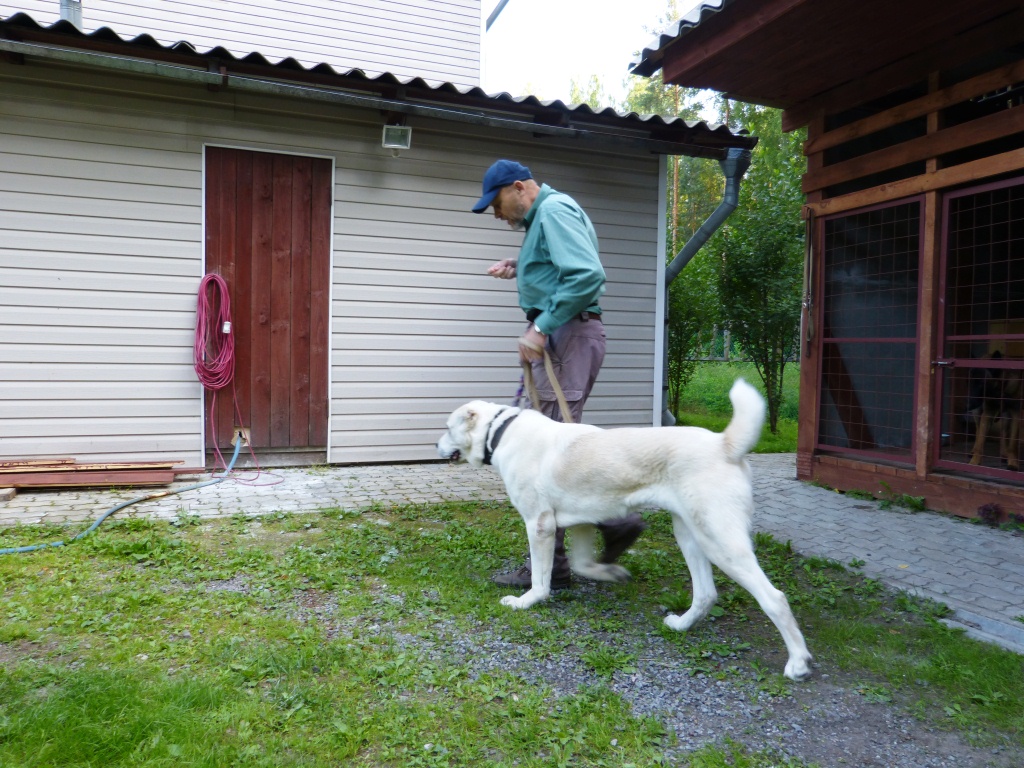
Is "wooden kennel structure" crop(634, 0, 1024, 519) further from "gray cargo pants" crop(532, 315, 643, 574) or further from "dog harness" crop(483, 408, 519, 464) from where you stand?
"dog harness" crop(483, 408, 519, 464)

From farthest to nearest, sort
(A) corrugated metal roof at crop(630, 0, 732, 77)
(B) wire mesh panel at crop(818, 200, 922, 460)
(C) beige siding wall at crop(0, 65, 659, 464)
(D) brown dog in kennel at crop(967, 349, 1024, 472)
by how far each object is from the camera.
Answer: (B) wire mesh panel at crop(818, 200, 922, 460) < (C) beige siding wall at crop(0, 65, 659, 464) < (D) brown dog in kennel at crop(967, 349, 1024, 472) < (A) corrugated metal roof at crop(630, 0, 732, 77)

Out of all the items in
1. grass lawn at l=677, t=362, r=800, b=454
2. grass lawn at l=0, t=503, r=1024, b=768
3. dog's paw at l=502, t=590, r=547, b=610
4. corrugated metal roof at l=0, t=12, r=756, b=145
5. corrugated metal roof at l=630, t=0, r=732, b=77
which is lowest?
grass lawn at l=0, t=503, r=1024, b=768

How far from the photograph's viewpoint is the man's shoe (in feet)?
10.8

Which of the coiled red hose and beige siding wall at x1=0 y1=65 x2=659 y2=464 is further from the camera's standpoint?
the coiled red hose

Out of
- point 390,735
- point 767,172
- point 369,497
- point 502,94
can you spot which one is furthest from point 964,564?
point 767,172

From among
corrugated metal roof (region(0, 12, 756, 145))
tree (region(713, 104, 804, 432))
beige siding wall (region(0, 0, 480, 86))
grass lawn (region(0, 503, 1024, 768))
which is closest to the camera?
grass lawn (region(0, 503, 1024, 768))

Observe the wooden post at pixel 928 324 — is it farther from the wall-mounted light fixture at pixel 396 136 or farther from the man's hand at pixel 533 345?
the wall-mounted light fixture at pixel 396 136

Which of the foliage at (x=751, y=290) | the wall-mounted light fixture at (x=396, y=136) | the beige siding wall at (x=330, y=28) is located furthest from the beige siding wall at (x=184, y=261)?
the foliage at (x=751, y=290)

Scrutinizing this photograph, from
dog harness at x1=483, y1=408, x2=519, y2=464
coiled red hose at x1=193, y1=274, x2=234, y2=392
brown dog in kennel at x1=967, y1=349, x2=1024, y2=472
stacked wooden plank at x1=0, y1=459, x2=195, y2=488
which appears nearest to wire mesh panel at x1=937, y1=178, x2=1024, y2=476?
brown dog in kennel at x1=967, y1=349, x2=1024, y2=472

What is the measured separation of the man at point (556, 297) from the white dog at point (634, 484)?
21 cm

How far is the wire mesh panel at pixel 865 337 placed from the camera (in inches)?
223

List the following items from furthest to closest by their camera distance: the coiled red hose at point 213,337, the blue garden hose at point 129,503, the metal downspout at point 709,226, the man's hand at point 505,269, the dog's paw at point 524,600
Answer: the metal downspout at point 709,226
the coiled red hose at point 213,337
the man's hand at point 505,269
the blue garden hose at point 129,503
the dog's paw at point 524,600

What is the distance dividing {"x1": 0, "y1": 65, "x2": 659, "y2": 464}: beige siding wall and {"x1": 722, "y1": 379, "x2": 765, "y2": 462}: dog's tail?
4133mm

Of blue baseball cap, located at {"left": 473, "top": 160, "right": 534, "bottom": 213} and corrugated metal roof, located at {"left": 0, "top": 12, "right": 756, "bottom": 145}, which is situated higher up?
corrugated metal roof, located at {"left": 0, "top": 12, "right": 756, "bottom": 145}
